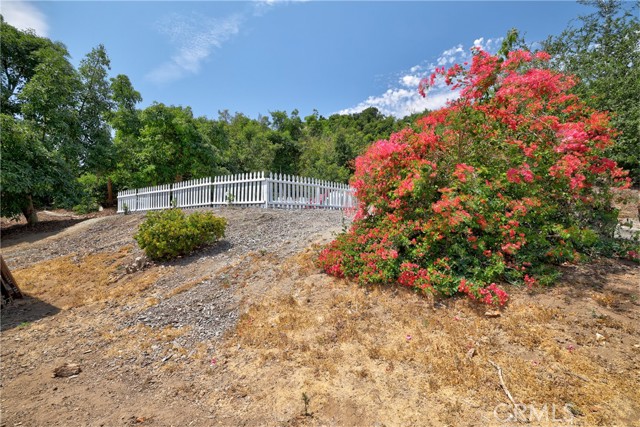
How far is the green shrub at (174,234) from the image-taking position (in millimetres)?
5867

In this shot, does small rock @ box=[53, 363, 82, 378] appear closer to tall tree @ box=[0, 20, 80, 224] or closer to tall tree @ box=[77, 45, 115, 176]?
tall tree @ box=[0, 20, 80, 224]

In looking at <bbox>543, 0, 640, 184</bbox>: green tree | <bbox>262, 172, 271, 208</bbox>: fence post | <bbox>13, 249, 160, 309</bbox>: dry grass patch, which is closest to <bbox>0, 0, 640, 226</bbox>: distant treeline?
<bbox>543, 0, 640, 184</bbox>: green tree

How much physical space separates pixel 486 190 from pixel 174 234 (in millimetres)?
5293

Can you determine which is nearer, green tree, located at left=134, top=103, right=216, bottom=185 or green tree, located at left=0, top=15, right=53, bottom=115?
green tree, located at left=0, top=15, right=53, bottom=115

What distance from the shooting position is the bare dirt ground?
2.21m

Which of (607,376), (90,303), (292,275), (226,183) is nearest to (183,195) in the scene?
(226,183)

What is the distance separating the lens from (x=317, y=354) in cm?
286

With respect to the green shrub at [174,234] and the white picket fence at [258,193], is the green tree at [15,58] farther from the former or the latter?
the green shrub at [174,234]

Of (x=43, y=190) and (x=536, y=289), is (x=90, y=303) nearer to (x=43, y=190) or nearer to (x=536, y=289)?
(x=536, y=289)

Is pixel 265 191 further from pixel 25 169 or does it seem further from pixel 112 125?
pixel 112 125

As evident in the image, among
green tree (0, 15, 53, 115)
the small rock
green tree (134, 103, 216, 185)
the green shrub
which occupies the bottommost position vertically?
the small rock

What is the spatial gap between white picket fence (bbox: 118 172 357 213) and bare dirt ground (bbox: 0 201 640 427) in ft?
16.6

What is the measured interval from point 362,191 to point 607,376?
10.6 ft

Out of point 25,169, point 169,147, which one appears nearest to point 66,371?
point 25,169
